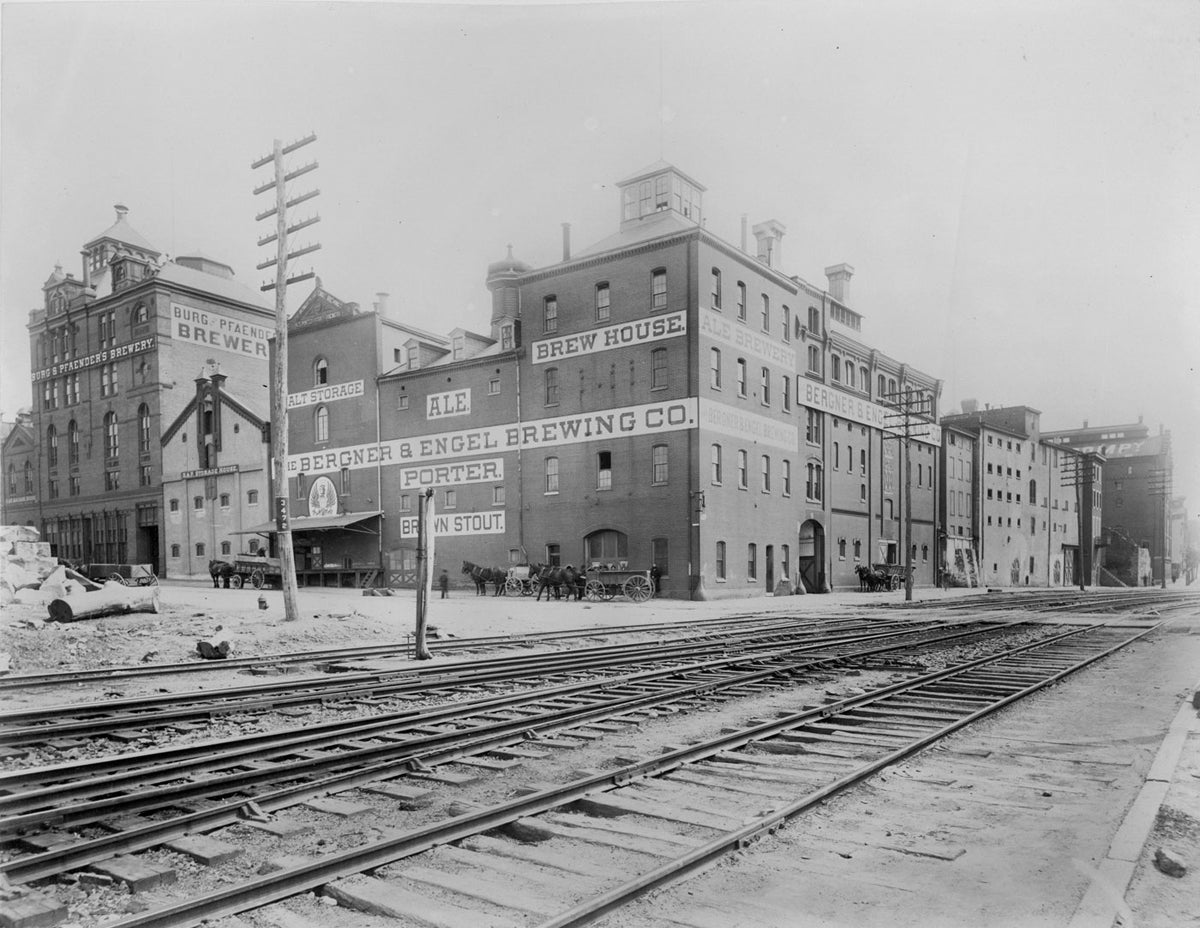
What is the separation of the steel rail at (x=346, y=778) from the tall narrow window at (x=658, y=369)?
20.8 m

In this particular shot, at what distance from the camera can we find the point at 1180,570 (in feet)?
238

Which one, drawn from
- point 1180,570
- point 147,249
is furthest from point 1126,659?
point 1180,570

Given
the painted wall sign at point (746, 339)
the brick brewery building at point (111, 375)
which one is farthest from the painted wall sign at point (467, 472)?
the brick brewery building at point (111, 375)

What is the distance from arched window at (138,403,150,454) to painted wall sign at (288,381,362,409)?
2233 cm

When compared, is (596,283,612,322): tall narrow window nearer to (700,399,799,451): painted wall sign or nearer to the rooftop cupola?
(700,399,799,451): painted wall sign

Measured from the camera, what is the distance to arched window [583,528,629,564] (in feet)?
103

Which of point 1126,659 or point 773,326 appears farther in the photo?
point 773,326

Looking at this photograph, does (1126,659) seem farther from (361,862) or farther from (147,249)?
(147,249)

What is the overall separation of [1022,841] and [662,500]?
84.2ft

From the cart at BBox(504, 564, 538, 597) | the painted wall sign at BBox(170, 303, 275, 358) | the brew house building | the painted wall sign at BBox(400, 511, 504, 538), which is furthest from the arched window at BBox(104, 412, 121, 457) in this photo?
the painted wall sign at BBox(400, 511, 504, 538)

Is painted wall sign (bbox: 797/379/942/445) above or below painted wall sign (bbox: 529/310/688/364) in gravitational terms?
below

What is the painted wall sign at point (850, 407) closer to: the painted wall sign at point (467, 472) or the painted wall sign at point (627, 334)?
the painted wall sign at point (627, 334)

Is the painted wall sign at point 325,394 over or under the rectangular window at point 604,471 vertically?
over

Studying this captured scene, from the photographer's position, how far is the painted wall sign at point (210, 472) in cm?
2955
